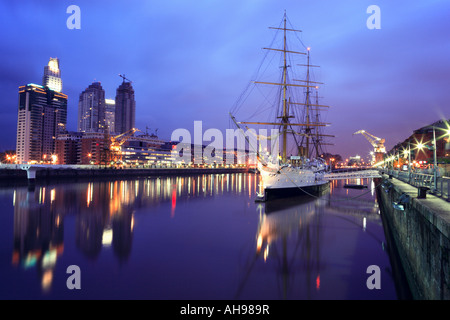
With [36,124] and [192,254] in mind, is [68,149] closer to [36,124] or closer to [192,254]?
[36,124]

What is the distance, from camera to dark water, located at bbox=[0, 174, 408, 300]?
10.6 metres

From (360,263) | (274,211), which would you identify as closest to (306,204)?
(274,211)

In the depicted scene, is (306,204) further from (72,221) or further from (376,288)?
(72,221)

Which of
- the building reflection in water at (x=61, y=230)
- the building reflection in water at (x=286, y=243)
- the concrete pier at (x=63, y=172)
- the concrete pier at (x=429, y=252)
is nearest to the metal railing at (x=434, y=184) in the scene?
the concrete pier at (x=429, y=252)

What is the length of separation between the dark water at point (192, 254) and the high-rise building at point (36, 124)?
174057mm

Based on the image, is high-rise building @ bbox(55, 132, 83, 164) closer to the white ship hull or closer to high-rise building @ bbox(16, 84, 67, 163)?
high-rise building @ bbox(16, 84, 67, 163)

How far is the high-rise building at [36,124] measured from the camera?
546ft

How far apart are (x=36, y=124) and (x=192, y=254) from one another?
198384mm

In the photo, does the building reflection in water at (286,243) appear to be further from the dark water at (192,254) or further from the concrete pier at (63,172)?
the concrete pier at (63,172)

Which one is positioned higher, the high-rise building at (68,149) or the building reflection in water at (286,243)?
the high-rise building at (68,149)

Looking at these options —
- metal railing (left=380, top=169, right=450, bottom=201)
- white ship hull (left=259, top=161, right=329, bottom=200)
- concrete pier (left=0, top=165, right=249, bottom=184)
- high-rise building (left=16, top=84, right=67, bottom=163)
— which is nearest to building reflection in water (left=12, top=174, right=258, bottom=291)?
white ship hull (left=259, top=161, right=329, bottom=200)

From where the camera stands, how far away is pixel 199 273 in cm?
1217
